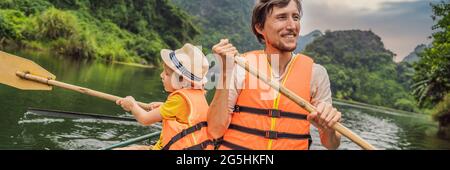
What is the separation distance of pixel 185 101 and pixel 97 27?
1432 inches

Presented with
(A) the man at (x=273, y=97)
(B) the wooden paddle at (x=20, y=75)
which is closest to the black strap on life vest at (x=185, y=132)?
(A) the man at (x=273, y=97)

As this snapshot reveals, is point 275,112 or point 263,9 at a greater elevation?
point 263,9

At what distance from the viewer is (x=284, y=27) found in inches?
94.5

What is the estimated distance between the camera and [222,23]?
321 ft

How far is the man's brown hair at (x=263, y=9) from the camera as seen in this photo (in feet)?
7.97

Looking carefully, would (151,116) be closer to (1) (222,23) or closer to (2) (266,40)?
(2) (266,40)

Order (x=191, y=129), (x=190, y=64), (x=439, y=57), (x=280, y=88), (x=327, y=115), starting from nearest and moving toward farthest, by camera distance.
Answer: (x=327, y=115), (x=280, y=88), (x=191, y=129), (x=190, y=64), (x=439, y=57)

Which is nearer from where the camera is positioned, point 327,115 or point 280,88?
point 327,115

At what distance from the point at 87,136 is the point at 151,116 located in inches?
191

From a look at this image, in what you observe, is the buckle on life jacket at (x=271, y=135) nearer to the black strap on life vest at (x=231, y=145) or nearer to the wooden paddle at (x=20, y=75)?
the black strap on life vest at (x=231, y=145)

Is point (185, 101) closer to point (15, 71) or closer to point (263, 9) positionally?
point (263, 9)

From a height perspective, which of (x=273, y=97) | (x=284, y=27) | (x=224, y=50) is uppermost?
(x=284, y=27)

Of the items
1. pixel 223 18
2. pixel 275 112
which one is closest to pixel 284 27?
pixel 275 112

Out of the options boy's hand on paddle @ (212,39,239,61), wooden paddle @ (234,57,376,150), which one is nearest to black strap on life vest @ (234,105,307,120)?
wooden paddle @ (234,57,376,150)
